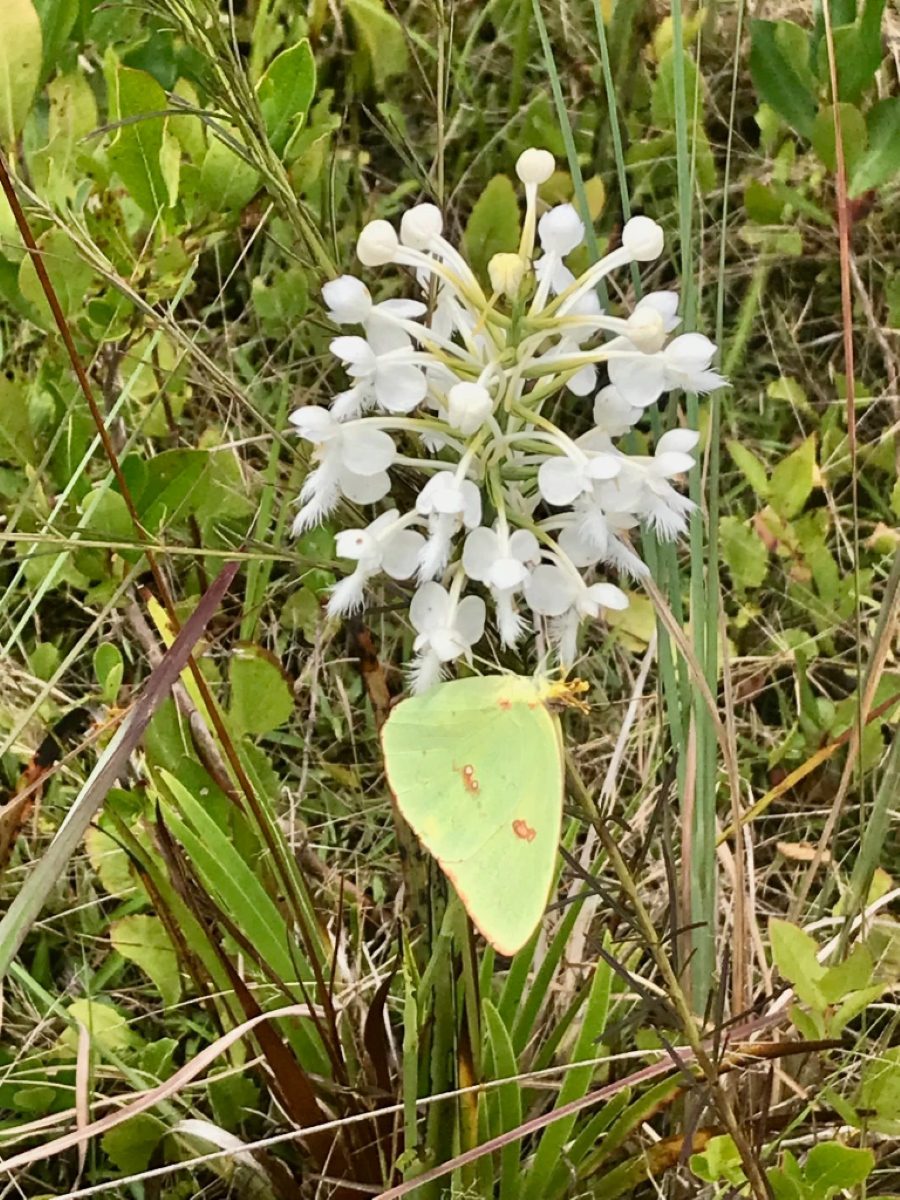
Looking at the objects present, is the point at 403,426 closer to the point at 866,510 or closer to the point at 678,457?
the point at 678,457

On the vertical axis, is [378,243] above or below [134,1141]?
above

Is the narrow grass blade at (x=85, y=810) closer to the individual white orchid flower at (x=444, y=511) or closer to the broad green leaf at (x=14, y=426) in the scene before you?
the individual white orchid flower at (x=444, y=511)

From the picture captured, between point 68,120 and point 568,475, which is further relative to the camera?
point 68,120

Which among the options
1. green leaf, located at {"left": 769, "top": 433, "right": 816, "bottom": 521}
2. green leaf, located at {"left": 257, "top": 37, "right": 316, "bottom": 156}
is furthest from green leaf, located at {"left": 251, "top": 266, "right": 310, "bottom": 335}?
green leaf, located at {"left": 769, "top": 433, "right": 816, "bottom": 521}

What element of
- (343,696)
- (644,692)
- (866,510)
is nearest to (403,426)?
(343,696)

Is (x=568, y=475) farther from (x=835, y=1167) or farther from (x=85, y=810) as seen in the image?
(x=835, y=1167)

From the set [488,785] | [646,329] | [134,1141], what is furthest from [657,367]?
[134,1141]
